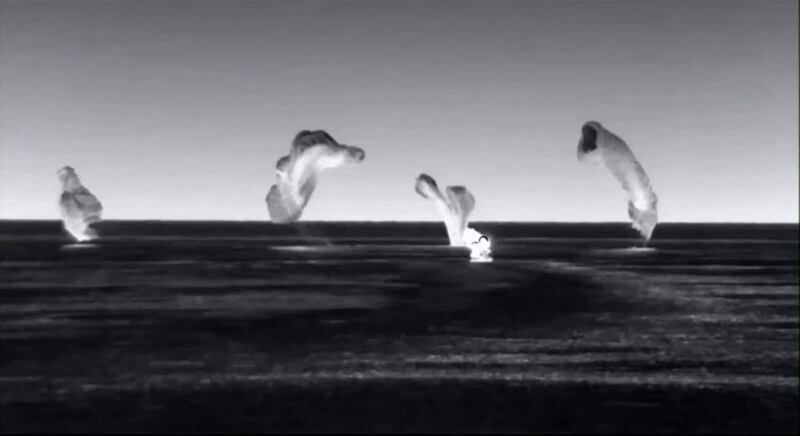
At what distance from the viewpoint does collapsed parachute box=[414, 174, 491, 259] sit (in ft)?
238

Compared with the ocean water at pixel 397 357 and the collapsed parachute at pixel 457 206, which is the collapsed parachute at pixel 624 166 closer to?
the collapsed parachute at pixel 457 206

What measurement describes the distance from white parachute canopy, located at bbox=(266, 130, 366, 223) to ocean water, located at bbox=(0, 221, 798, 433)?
25.9 metres

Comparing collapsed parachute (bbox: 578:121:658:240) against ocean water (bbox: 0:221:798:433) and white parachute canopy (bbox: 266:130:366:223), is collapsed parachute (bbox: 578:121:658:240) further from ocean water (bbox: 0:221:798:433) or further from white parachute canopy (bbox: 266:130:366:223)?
ocean water (bbox: 0:221:798:433)

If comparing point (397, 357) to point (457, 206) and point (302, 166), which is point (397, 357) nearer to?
point (302, 166)

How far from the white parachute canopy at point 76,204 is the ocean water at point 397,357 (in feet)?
144

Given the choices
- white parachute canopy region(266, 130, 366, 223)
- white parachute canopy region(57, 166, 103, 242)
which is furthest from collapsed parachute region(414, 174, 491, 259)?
white parachute canopy region(57, 166, 103, 242)

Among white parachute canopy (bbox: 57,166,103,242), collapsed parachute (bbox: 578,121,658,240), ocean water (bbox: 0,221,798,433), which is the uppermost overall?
white parachute canopy (bbox: 57,166,103,242)

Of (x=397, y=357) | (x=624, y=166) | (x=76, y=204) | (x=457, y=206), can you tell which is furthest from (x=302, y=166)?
(x=397, y=357)

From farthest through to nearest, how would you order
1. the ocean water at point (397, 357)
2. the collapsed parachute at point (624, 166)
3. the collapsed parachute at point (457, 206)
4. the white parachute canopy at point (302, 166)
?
the collapsed parachute at point (457, 206), the collapsed parachute at point (624, 166), the white parachute canopy at point (302, 166), the ocean water at point (397, 357)

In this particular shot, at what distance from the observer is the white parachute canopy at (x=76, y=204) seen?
84.9 metres

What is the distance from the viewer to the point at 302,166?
225 ft

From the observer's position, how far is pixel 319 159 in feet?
227

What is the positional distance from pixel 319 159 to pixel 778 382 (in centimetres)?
5263

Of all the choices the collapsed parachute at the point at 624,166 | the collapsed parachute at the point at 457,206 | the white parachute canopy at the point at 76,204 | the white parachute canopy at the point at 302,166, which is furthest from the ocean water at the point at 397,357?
the white parachute canopy at the point at 76,204
